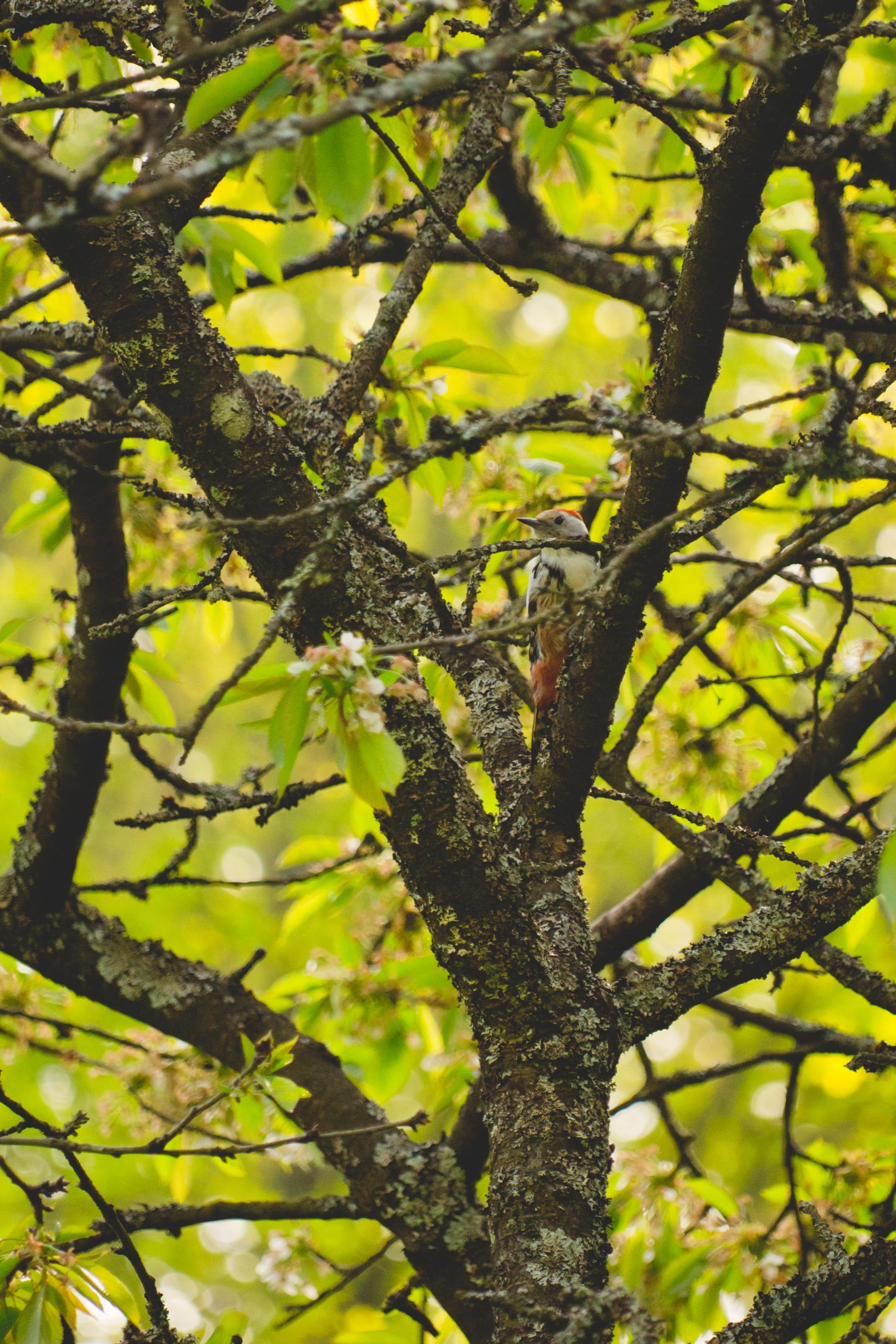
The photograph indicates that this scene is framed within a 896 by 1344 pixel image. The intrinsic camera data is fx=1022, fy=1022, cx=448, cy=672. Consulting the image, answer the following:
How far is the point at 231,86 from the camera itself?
1.13m

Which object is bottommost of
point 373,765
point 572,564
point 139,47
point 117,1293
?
point 117,1293

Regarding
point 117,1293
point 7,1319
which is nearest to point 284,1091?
point 117,1293

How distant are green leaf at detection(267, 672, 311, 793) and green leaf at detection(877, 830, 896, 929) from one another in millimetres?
643

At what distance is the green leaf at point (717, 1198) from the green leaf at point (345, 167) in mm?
2475

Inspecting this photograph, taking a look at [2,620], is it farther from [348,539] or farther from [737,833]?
[737,833]

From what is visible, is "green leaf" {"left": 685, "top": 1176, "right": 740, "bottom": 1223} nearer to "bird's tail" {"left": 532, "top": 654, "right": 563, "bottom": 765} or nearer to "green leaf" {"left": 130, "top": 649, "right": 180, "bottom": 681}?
"bird's tail" {"left": 532, "top": 654, "right": 563, "bottom": 765}

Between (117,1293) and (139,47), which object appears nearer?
(117,1293)

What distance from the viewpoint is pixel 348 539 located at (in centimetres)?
169

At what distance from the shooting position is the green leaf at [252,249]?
6.87 feet

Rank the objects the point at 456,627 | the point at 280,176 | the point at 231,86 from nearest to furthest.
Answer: the point at 231,86 → the point at 280,176 → the point at 456,627

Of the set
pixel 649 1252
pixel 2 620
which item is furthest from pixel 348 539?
pixel 2 620

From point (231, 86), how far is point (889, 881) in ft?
3.55

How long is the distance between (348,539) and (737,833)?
0.82 metres

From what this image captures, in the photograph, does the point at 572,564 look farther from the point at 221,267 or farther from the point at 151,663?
the point at 221,267
